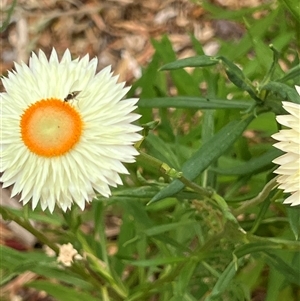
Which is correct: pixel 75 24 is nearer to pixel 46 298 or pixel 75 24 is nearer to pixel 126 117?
pixel 46 298

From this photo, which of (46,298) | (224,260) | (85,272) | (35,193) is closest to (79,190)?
(35,193)

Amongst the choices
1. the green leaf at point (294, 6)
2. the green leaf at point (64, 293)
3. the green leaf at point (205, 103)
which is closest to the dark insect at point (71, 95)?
the green leaf at point (205, 103)

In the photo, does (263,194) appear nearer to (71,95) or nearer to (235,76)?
(235,76)

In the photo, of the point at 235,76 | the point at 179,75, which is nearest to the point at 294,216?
the point at 235,76

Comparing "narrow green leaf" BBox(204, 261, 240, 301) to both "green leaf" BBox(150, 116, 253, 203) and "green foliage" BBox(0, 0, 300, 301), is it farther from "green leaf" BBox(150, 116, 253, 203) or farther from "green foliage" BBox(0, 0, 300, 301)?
"green leaf" BBox(150, 116, 253, 203)

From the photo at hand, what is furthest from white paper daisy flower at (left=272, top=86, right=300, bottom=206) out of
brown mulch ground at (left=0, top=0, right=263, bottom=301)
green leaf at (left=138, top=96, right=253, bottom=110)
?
brown mulch ground at (left=0, top=0, right=263, bottom=301)
